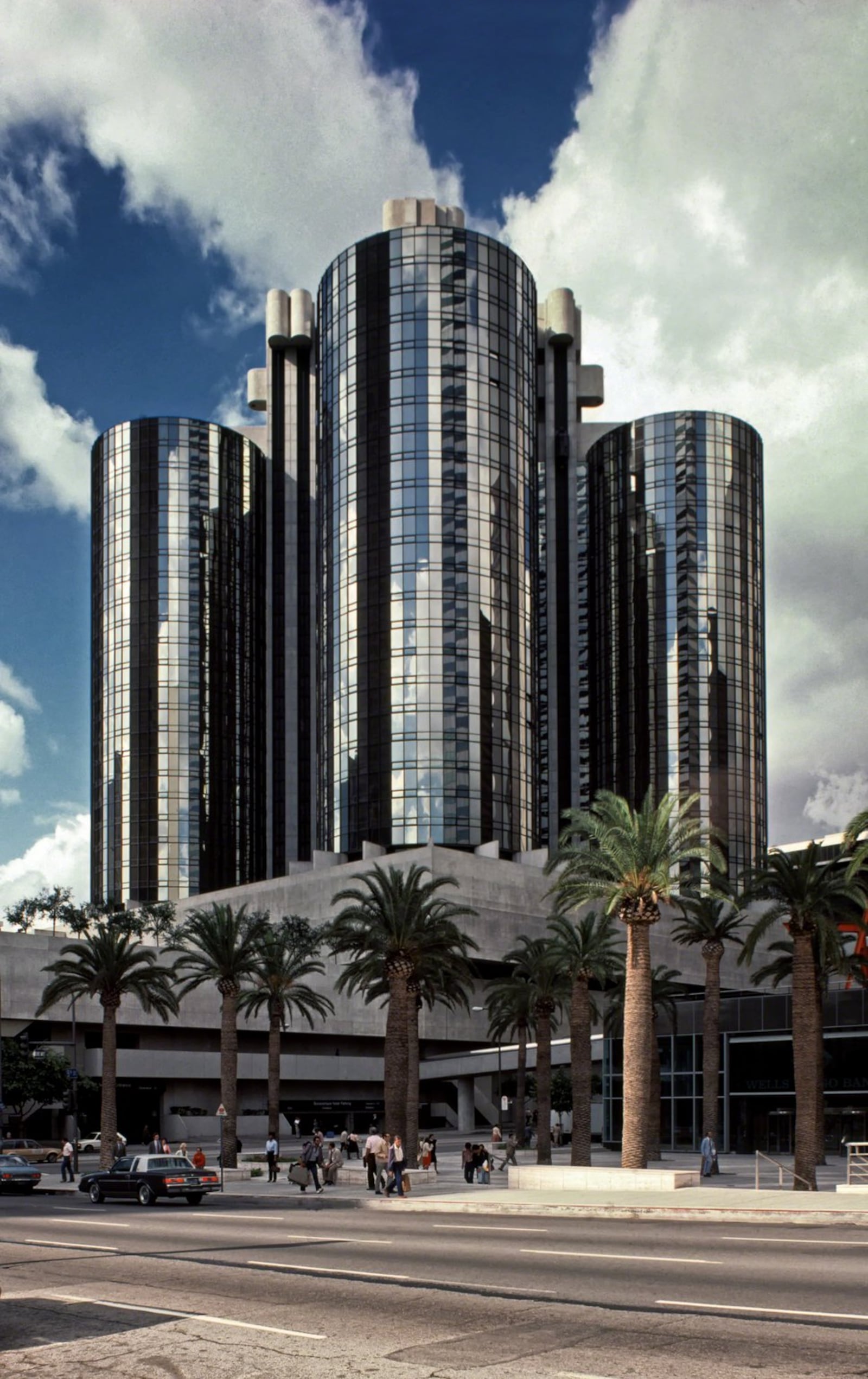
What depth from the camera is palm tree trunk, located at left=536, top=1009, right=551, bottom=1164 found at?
60781 mm

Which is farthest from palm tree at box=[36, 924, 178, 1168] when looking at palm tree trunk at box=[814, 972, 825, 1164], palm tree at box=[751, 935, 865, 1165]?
palm tree trunk at box=[814, 972, 825, 1164]

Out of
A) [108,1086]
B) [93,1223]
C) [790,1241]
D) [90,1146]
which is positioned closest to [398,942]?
[108,1086]

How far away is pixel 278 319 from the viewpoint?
17000cm

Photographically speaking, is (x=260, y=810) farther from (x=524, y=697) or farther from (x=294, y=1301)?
(x=294, y=1301)

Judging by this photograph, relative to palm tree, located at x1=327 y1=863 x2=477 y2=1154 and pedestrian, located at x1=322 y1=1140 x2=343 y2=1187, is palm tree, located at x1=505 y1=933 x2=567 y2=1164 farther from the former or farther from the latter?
pedestrian, located at x1=322 y1=1140 x2=343 y2=1187

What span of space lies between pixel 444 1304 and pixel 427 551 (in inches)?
4727

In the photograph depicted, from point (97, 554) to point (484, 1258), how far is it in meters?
148

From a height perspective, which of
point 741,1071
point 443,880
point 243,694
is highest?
point 243,694

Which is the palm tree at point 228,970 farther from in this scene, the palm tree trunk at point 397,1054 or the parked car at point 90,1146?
the parked car at point 90,1146

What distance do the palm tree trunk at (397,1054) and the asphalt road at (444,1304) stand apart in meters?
26.5

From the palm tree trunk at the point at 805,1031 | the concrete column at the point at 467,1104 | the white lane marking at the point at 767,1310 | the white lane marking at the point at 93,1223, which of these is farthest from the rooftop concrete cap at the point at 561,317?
the white lane marking at the point at 767,1310

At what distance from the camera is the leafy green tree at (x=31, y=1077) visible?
274 feet

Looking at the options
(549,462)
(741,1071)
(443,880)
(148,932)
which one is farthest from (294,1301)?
(549,462)

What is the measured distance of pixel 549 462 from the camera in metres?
172
